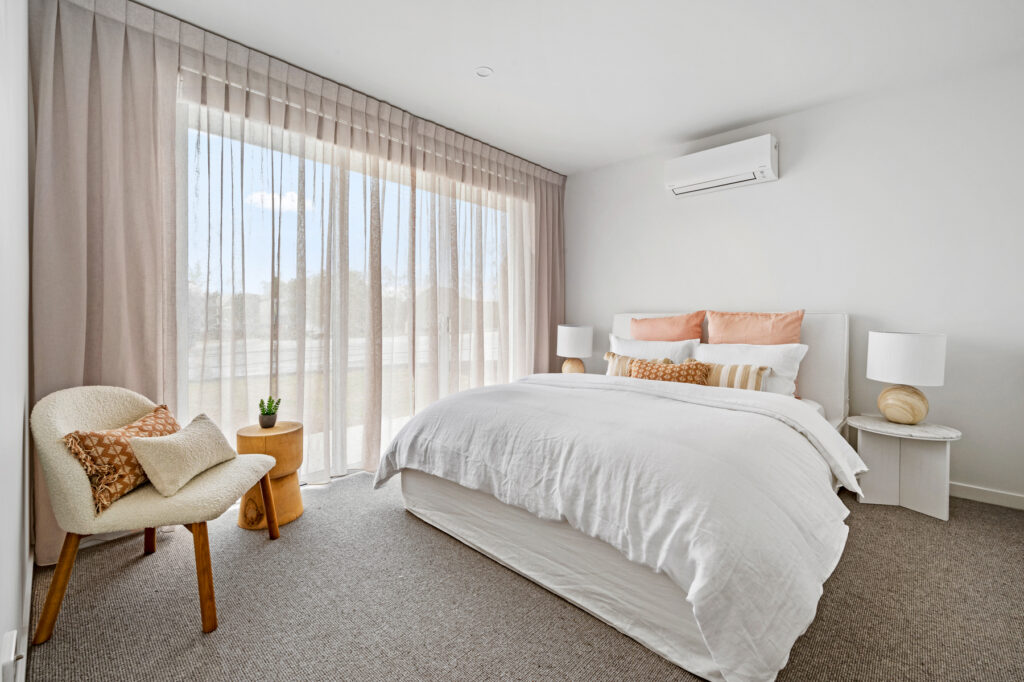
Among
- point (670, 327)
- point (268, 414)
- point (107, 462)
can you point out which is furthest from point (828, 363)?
point (107, 462)

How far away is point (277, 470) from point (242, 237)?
4.20ft

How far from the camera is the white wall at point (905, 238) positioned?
2602 mm

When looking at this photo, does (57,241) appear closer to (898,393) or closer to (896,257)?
(898,393)

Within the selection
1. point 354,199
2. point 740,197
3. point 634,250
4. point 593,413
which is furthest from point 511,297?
point 593,413

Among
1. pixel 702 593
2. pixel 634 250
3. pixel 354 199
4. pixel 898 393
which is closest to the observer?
→ pixel 702 593

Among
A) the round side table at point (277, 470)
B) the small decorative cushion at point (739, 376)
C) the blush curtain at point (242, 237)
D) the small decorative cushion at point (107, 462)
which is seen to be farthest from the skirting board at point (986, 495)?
the small decorative cushion at point (107, 462)

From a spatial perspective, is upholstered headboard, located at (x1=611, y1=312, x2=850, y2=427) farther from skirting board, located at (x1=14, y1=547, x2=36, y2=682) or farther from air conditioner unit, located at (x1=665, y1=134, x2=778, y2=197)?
skirting board, located at (x1=14, y1=547, x2=36, y2=682)

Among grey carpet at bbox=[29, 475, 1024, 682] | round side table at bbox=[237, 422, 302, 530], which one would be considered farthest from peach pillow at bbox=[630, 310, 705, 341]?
round side table at bbox=[237, 422, 302, 530]

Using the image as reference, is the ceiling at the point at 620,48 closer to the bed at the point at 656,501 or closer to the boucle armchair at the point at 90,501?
the bed at the point at 656,501

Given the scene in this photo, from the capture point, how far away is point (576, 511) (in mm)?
1641

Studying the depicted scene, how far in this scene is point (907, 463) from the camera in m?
2.54

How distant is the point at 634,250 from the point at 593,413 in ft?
8.58

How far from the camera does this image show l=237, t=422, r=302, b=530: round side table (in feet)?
7.42

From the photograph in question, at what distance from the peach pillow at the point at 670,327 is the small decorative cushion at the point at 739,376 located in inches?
28.9
